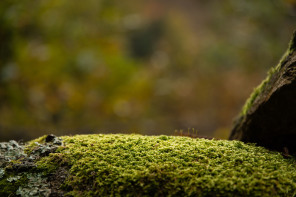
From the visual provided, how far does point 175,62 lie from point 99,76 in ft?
18.7

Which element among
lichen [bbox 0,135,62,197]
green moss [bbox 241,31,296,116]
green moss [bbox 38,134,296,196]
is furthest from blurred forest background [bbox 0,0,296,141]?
lichen [bbox 0,135,62,197]

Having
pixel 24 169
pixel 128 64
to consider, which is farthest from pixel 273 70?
pixel 128 64

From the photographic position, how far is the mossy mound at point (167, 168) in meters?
2.12

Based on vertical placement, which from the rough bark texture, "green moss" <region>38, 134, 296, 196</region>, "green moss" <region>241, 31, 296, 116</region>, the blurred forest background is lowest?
"green moss" <region>38, 134, 296, 196</region>

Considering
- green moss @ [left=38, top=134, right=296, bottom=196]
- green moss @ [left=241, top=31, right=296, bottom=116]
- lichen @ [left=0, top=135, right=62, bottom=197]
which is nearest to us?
green moss @ [left=38, top=134, right=296, bottom=196]

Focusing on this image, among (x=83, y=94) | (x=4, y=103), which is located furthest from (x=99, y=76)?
(x=4, y=103)

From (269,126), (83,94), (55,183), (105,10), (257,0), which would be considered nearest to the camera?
(55,183)

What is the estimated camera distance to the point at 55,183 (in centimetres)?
238

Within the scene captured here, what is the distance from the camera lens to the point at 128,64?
11625 millimetres

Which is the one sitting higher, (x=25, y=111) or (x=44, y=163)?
(x=25, y=111)

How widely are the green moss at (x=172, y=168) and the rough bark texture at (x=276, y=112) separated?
0.32 meters

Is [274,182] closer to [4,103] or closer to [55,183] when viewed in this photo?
[55,183]

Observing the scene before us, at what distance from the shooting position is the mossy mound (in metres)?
2.12

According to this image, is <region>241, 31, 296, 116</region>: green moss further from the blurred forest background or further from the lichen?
the blurred forest background
